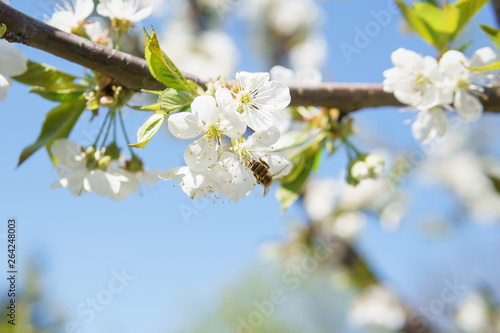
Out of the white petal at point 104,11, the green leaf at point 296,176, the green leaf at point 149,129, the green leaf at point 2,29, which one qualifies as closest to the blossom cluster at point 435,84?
the green leaf at point 296,176

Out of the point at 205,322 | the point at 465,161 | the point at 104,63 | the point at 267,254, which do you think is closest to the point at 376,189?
the point at 267,254

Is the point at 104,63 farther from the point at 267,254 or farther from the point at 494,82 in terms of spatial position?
the point at 267,254

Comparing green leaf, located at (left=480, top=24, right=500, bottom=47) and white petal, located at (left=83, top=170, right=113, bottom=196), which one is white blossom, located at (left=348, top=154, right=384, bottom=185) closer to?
green leaf, located at (left=480, top=24, right=500, bottom=47)

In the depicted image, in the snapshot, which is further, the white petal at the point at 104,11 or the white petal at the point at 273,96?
the white petal at the point at 104,11

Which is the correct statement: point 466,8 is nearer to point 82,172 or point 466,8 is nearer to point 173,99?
point 173,99

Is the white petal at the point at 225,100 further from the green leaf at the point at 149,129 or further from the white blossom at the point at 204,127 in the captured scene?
the green leaf at the point at 149,129

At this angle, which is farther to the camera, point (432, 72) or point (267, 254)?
point (267, 254)

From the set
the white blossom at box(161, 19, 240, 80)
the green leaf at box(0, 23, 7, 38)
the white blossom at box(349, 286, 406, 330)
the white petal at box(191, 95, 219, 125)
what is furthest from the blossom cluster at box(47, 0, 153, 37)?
the white blossom at box(161, 19, 240, 80)
